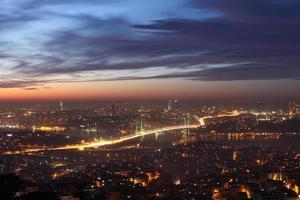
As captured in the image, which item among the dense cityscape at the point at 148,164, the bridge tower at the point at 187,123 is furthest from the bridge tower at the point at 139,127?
the bridge tower at the point at 187,123

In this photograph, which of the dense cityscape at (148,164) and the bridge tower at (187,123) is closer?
the dense cityscape at (148,164)

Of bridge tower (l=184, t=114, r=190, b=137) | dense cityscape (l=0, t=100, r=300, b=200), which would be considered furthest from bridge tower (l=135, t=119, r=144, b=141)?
bridge tower (l=184, t=114, r=190, b=137)

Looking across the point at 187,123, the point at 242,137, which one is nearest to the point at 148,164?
the point at 242,137

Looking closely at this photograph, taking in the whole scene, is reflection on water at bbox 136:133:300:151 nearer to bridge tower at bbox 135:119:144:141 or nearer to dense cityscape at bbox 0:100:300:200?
dense cityscape at bbox 0:100:300:200

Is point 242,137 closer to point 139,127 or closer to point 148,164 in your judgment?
point 139,127

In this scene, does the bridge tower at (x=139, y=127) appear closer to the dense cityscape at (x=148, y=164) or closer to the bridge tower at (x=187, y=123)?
the dense cityscape at (x=148, y=164)

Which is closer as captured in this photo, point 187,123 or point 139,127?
point 139,127

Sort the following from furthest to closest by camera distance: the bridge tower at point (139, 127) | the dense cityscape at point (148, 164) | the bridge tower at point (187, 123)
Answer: the bridge tower at point (139, 127)
the bridge tower at point (187, 123)
the dense cityscape at point (148, 164)

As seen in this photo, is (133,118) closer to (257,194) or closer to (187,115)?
(187,115)
